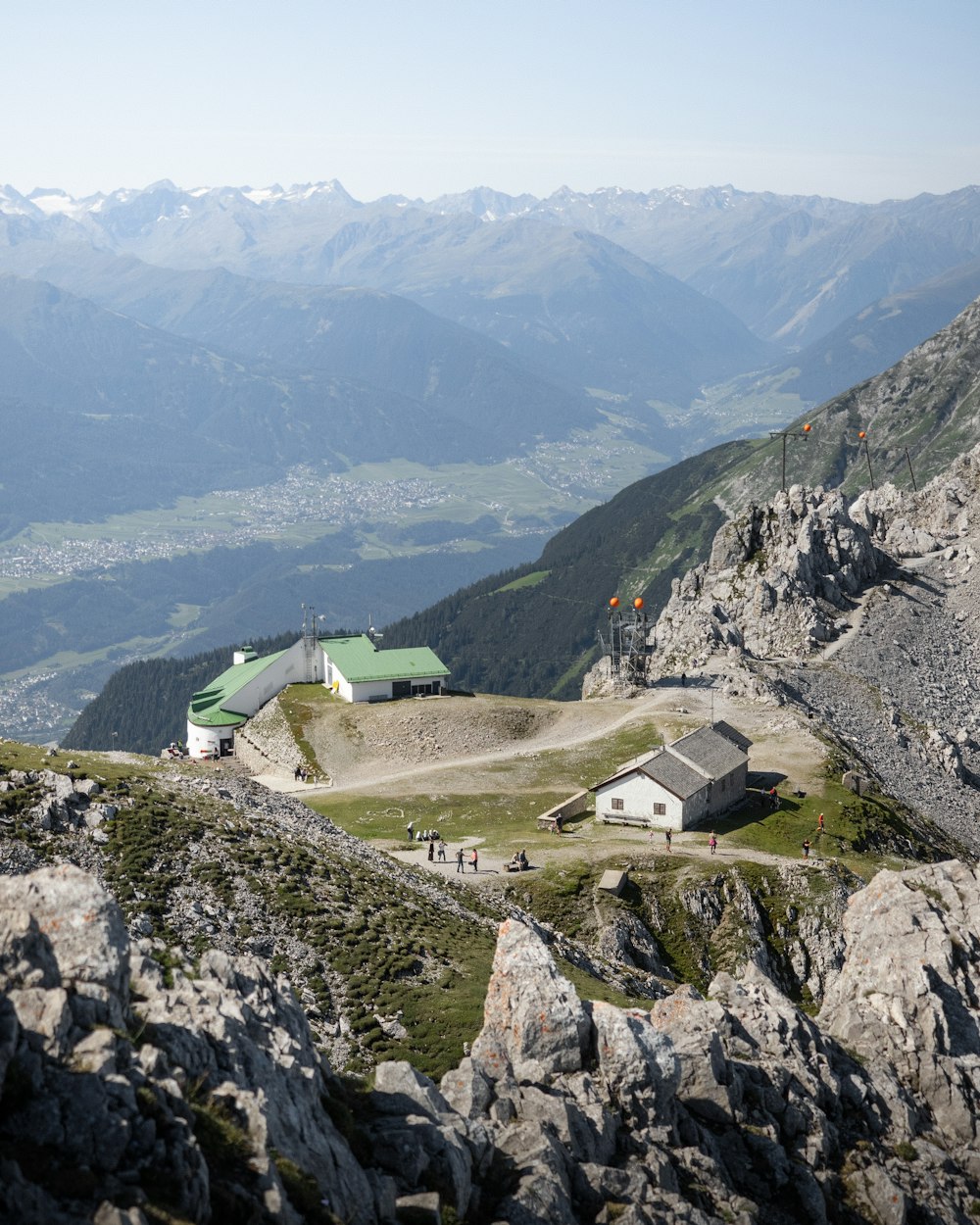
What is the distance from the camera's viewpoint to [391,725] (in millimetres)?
114500

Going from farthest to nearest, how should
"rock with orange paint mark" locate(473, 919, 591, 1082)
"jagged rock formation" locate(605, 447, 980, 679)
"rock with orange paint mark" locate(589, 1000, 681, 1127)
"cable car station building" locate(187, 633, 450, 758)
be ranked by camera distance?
"jagged rock formation" locate(605, 447, 980, 679) → "cable car station building" locate(187, 633, 450, 758) → "rock with orange paint mark" locate(473, 919, 591, 1082) → "rock with orange paint mark" locate(589, 1000, 681, 1127)

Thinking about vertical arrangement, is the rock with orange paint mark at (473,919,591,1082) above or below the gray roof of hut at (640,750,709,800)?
above

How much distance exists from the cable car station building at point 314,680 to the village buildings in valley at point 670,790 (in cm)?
3726

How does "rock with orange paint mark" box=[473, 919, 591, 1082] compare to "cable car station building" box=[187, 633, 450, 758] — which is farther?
"cable car station building" box=[187, 633, 450, 758]

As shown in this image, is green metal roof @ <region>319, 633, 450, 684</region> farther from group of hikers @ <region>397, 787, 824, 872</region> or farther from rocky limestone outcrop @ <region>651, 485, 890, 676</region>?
group of hikers @ <region>397, 787, 824, 872</region>

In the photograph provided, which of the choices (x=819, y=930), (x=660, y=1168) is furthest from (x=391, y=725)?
(x=660, y=1168)

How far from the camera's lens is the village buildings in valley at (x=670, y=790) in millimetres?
87500

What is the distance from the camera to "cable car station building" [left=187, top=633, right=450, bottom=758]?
122 metres

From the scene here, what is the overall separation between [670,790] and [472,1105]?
58.5m

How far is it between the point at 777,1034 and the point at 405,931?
64.2 feet

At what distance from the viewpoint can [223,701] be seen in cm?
12469

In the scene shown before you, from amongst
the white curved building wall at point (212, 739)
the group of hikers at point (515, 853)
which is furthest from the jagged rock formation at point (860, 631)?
the white curved building wall at point (212, 739)

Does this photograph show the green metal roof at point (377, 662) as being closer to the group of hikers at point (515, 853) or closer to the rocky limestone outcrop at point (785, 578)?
the rocky limestone outcrop at point (785, 578)

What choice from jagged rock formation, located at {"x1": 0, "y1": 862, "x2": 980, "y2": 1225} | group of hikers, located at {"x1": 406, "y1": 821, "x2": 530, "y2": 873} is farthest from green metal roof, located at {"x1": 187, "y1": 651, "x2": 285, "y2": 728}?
jagged rock formation, located at {"x1": 0, "y1": 862, "x2": 980, "y2": 1225}
